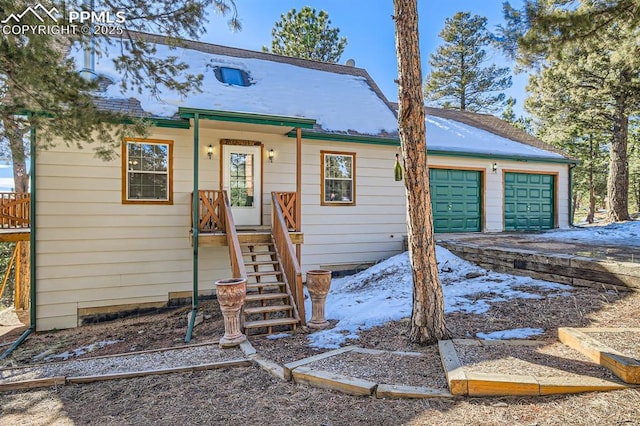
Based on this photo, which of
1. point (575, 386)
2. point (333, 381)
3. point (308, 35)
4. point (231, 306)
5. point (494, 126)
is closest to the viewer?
point (575, 386)

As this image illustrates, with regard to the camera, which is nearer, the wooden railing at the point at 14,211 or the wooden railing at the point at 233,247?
the wooden railing at the point at 233,247

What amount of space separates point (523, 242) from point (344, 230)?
154 inches

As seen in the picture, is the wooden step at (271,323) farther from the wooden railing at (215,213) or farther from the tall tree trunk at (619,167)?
the tall tree trunk at (619,167)

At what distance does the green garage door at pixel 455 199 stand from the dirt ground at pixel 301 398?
471cm

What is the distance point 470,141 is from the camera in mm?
10922

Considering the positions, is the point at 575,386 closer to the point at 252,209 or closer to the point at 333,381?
the point at 333,381

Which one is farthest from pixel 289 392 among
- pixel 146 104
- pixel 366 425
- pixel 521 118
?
pixel 521 118

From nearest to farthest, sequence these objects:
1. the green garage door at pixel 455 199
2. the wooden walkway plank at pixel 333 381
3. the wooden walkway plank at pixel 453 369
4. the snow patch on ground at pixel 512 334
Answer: the wooden walkway plank at pixel 453 369 → the wooden walkway plank at pixel 333 381 → the snow patch on ground at pixel 512 334 → the green garage door at pixel 455 199

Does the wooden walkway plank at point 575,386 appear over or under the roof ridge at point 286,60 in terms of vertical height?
under

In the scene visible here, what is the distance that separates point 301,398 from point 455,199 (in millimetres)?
8326

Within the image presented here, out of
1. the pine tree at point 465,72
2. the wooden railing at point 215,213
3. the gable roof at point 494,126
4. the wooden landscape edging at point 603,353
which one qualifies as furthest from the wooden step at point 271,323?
the pine tree at point 465,72

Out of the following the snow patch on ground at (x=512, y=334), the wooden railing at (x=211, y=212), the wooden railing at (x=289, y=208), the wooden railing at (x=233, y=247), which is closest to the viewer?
the snow patch on ground at (x=512, y=334)

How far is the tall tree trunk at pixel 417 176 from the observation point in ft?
13.2

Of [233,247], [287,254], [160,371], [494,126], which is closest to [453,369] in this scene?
[160,371]
